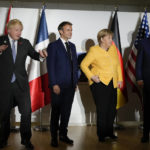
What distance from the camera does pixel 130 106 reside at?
498 cm

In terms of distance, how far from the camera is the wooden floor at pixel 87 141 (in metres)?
3.18

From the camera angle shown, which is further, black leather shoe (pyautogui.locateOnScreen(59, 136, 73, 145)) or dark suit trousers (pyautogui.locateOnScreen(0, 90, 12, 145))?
black leather shoe (pyautogui.locateOnScreen(59, 136, 73, 145))

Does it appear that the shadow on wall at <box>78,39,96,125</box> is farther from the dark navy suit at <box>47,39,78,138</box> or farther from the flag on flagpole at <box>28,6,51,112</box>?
the dark navy suit at <box>47,39,78,138</box>

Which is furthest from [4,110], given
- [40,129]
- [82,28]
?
[82,28]

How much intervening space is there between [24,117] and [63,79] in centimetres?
67

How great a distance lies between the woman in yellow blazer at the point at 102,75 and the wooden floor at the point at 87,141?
0.22m

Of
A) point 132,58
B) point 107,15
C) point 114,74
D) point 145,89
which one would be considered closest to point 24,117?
point 114,74

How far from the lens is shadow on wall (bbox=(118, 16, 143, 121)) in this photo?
496cm

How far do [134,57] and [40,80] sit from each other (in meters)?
1.65

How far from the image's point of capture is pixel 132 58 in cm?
464

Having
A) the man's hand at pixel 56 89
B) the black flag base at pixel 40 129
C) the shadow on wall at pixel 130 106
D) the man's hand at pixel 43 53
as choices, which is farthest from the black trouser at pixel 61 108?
the shadow on wall at pixel 130 106

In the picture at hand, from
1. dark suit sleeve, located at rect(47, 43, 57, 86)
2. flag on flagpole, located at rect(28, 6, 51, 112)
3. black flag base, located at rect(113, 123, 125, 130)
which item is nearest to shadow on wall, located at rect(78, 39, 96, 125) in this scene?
black flag base, located at rect(113, 123, 125, 130)

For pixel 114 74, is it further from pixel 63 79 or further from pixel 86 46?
pixel 86 46

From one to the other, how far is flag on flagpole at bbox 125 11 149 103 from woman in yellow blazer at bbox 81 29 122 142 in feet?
3.71
